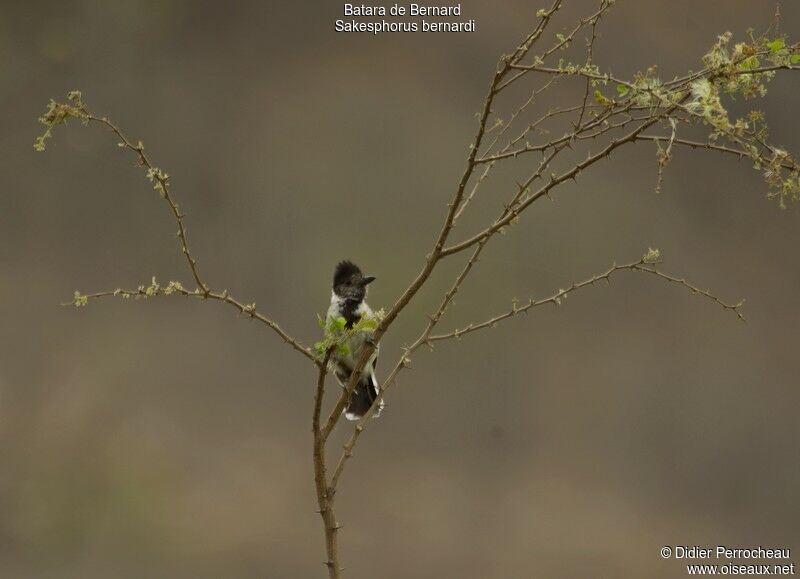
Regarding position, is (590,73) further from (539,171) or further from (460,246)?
(460,246)

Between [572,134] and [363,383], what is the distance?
213cm

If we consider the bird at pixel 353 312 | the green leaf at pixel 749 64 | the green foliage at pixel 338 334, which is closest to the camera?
the green leaf at pixel 749 64

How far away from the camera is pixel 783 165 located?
6.28ft

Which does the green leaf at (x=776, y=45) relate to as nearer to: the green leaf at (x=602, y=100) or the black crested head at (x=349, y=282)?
the green leaf at (x=602, y=100)

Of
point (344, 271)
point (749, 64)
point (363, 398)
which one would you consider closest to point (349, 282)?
point (344, 271)

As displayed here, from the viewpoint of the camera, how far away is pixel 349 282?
4.12 metres

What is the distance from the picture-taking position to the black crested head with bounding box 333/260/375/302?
409 centimetres

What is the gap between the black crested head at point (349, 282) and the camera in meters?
4.09

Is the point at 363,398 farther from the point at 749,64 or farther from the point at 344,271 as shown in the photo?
the point at 749,64

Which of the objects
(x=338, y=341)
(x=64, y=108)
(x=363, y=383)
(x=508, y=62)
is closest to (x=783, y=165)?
(x=508, y=62)

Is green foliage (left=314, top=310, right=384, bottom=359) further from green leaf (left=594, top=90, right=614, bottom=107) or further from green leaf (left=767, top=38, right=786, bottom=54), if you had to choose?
green leaf (left=767, top=38, right=786, bottom=54)

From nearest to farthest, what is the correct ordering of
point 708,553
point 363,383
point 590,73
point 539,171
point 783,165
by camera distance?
point 783,165 < point 590,73 < point 539,171 < point 363,383 < point 708,553

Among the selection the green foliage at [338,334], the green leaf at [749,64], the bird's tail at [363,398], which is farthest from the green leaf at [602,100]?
the bird's tail at [363,398]

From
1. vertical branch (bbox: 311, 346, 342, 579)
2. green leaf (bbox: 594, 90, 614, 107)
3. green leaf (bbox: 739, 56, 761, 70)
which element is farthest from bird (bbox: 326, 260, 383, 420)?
green leaf (bbox: 739, 56, 761, 70)
